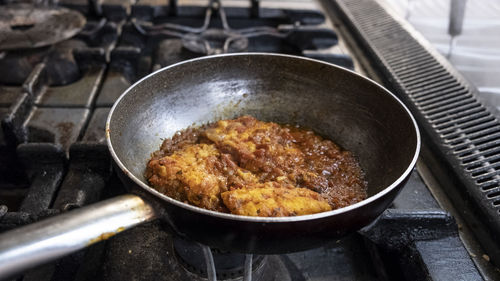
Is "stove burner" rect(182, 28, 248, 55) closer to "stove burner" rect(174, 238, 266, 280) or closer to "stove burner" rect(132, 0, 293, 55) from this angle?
"stove burner" rect(132, 0, 293, 55)

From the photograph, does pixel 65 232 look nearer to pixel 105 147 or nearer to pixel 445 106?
pixel 105 147

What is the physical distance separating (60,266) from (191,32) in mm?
1697

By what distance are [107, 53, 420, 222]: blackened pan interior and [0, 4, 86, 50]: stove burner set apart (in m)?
0.91

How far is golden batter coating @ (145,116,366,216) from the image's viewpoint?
0.97 meters

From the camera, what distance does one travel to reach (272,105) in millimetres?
1518

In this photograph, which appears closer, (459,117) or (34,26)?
(459,117)

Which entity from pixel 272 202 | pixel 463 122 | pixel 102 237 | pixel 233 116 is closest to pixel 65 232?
pixel 102 237

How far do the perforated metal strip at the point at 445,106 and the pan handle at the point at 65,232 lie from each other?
108 centimetres

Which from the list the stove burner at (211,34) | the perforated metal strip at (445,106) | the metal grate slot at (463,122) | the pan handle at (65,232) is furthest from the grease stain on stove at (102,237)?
the stove burner at (211,34)

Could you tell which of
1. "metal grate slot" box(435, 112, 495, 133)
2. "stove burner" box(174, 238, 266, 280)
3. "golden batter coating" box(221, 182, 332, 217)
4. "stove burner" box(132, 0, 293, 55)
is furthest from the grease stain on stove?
"stove burner" box(132, 0, 293, 55)

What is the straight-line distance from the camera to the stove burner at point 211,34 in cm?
212

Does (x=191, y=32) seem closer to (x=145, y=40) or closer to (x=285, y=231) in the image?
(x=145, y=40)

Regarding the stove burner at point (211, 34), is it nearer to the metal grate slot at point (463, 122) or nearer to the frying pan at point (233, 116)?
the frying pan at point (233, 116)

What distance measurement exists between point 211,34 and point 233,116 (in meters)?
0.93
